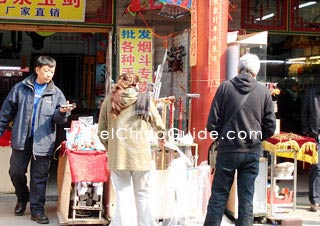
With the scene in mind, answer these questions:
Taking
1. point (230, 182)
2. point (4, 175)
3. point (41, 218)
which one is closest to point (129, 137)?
point (230, 182)

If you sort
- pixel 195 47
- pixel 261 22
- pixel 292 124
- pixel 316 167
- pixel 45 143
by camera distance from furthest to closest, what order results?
pixel 292 124 → pixel 261 22 → pixel 316 167 → pixel 195 47 → pixel 45 143

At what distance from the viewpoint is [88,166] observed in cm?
599

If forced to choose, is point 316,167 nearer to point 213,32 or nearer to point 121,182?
point 213,32

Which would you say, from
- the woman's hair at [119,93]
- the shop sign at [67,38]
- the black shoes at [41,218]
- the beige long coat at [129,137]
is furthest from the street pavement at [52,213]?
the shop sign at [67,38]

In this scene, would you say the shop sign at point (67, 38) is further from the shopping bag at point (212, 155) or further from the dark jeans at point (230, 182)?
the dark jeans at point (230, 182)

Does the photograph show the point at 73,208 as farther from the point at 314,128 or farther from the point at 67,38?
the point at 67,38

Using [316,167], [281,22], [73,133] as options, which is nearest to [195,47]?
[73,133]

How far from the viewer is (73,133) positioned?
247 inches

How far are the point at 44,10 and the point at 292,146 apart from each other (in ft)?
13.0

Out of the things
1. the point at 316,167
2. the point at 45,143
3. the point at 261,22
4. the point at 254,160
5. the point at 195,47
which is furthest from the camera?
the point at 261,22

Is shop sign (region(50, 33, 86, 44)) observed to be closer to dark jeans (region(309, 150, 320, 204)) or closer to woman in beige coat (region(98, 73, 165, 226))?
dark jeans (region(309, 150, 320, 204))

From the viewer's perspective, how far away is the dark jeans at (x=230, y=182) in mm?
5211

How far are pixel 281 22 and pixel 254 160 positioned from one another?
170 inches

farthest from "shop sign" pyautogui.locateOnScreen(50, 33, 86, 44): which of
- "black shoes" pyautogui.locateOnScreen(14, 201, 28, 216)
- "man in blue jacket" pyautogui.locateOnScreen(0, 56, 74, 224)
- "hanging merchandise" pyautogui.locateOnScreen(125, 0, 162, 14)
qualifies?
"black shoes" pyautogui.locateOnScreen(14, 201, 28, 216)
